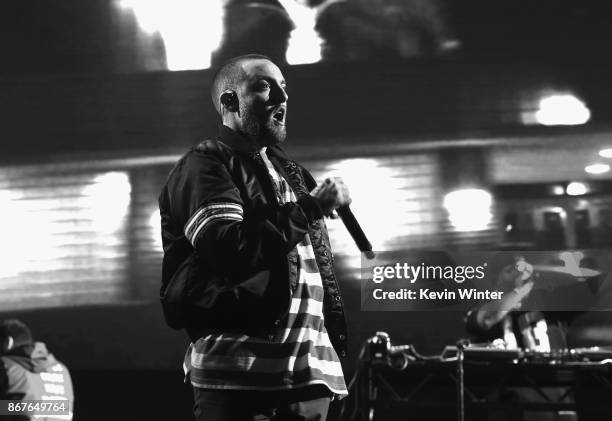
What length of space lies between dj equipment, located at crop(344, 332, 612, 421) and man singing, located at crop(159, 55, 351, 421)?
6.45 feet

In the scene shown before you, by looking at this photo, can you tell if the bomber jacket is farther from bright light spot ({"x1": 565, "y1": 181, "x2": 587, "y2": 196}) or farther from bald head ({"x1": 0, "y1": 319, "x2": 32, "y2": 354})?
bright light spot ({"x1": 565, "y1": 181, "x2": 587, "y2": 196})

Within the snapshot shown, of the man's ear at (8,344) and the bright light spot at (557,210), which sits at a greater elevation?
the bright light spot at (557,210)

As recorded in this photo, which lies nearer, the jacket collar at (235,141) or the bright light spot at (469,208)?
the jacket collar at (235,141)

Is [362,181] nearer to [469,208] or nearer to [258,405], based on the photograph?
[469,208]

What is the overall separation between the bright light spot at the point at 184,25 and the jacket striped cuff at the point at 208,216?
2849 mm

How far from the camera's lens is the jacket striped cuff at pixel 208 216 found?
1229mm

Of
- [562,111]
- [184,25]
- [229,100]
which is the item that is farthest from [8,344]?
[562,111]

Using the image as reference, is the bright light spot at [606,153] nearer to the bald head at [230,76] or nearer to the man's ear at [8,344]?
the bald head at [230,76]

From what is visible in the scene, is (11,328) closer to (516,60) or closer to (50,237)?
(50,237)

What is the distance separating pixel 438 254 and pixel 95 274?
179cm

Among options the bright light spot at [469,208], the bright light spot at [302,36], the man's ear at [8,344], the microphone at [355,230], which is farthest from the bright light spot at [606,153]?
the man's ear at [8,344]

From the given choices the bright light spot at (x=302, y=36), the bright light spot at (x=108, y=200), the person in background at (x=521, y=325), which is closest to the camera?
the person in background at (x=521, y=325)

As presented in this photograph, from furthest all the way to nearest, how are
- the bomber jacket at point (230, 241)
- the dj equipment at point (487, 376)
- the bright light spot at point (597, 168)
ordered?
1. the bright light spot at point (597, 168)
2. the dj equipment at point (487, 376)
3. the bomber jacket at point (230, 241)

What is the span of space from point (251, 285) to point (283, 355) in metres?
0.14
